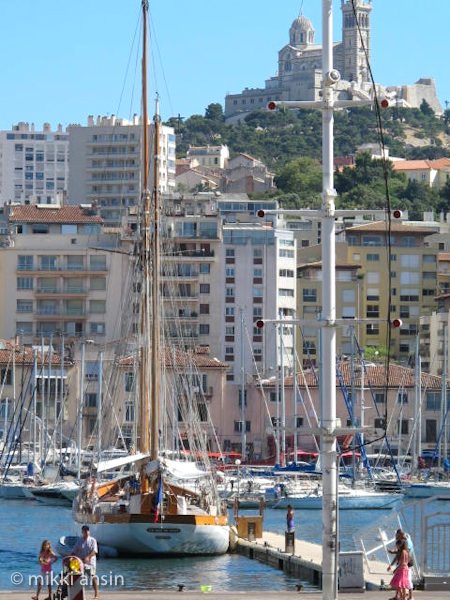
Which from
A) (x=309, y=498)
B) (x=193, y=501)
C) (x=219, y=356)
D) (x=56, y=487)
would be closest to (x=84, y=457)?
(x=56, y=487)

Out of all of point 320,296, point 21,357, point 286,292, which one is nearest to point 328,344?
point 21,357

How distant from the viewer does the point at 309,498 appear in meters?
84.7

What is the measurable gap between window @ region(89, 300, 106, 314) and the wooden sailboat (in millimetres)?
68490

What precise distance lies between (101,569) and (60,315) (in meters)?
80.7

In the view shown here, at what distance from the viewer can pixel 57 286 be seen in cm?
12938

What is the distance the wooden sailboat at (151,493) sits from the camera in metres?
52.3

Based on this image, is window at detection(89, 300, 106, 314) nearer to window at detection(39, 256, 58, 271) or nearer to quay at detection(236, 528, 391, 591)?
window at detection(39, 256, 58, 271)

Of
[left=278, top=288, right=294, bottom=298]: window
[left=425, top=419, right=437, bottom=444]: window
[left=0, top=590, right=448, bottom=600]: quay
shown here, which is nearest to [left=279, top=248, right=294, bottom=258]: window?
[left=278, top=288, right=294, bottom=298]: window

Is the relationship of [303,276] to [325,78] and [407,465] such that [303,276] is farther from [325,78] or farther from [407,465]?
[325,78]

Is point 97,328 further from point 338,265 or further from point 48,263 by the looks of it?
point 338,265

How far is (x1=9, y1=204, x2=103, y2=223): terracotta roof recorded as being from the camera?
440 feet

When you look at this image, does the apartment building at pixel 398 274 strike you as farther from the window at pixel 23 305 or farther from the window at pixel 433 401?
the window at pixel 433 401

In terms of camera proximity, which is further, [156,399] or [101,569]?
[156,399]

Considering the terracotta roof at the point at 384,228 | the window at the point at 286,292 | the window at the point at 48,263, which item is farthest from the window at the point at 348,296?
the window at the point at 48,263
